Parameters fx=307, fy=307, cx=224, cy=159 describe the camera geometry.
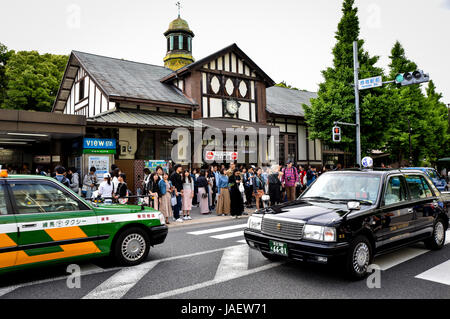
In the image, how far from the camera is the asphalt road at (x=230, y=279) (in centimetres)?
405

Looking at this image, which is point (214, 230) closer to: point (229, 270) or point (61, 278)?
point (229, 270)

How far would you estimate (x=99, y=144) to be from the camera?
572 inches

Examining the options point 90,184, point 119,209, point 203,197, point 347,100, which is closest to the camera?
point 119,209

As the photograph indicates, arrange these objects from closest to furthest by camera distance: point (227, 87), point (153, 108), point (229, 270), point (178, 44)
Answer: point (229, 270) < point (153, 108) < point (227, 87) < point (178, 44)

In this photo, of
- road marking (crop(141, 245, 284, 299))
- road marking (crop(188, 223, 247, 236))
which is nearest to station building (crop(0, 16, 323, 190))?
road marking (crop(188, 223, 247, 236))

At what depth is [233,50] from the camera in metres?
21.1

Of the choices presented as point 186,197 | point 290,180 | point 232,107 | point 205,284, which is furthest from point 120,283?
point 232,107

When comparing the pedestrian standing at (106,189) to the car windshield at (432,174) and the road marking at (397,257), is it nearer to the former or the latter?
the road marking at (397,257)

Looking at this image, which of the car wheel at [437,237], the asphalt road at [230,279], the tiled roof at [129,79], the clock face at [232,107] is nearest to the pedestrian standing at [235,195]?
the asphalt road at [230,279]

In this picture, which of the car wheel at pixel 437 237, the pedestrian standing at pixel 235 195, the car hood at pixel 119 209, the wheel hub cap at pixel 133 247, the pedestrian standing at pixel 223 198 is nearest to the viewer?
the car hood at pixel 119 209

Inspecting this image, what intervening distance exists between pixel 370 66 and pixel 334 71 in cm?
251

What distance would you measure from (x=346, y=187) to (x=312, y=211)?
3.70 feet

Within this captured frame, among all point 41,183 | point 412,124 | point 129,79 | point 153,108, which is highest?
point 129,79

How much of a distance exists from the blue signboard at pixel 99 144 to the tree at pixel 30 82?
18.0m
